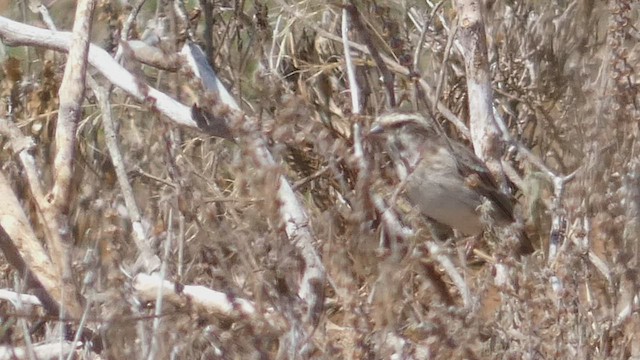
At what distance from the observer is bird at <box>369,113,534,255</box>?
18.4ft

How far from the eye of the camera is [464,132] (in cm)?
636

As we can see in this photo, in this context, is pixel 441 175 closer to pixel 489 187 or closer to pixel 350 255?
pixel 489 187

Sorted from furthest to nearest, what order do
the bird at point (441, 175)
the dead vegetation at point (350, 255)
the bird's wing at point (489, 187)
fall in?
the bird's wing at point (489, 187)
the bird at point (441, 175)
the dead vegetation at point (350, 255)

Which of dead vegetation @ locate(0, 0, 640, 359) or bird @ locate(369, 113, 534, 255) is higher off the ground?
dead vegetation @ locate(0, 0, 640, 359)

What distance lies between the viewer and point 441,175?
22.4 ft

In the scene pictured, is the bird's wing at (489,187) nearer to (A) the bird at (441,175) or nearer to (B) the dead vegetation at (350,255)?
(A) the bird at (441,175)

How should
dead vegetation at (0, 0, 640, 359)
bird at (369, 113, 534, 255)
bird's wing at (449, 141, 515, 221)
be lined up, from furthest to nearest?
1. bird's wing at (449, 141, 515, 221)
2. bird at (369, 113, 534, 255)
3. dead vegetation at (0, 0, 640, 359)

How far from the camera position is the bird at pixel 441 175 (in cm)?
560

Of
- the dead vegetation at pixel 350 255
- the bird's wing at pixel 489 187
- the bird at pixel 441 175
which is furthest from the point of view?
the bird's wing at pixel 489 187

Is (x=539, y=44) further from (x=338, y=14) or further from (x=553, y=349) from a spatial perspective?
(x=553, y=349)

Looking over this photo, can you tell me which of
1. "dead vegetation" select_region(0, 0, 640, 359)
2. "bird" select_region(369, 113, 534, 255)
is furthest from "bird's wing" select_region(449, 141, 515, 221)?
"dead vegetation" select_region(0, 0, 640, 359)

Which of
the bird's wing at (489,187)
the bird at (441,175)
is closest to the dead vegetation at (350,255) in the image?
the bird's wing at (489,187)

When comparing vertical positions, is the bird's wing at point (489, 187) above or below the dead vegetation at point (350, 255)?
below

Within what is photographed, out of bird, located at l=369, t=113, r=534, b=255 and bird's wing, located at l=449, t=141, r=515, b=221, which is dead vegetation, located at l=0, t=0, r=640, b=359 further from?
bird, located at l=369, t=113, r=534, b=255
